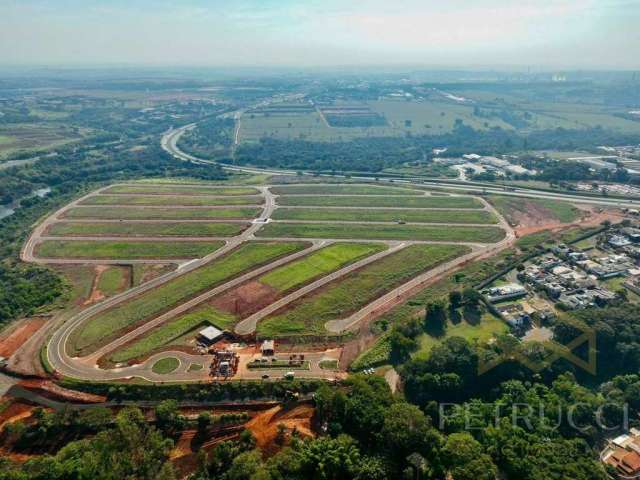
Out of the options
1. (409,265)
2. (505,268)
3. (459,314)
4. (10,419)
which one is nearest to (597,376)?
(459,314)

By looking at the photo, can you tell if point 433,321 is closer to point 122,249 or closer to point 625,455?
point 625,455

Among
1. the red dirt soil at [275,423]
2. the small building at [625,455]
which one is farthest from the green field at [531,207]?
the red dirt soil at [275,423]

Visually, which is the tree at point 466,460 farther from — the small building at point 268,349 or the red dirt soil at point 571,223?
the red dirt soil at point 571,223

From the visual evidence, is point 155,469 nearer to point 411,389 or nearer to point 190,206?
point 411,389

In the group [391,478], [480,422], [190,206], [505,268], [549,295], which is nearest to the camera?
[391,478]

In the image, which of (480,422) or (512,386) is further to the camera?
(512,386)

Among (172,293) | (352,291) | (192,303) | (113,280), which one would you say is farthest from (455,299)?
(113,280)

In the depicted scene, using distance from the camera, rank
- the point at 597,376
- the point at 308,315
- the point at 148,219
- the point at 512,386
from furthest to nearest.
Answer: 1. the point at 148,219
2. the point at 308,315
3. the point at 597,376
4. the point at 512,386

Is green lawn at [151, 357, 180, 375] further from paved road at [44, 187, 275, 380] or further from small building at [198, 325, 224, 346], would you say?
small building at [198, 325, 224, 346]
